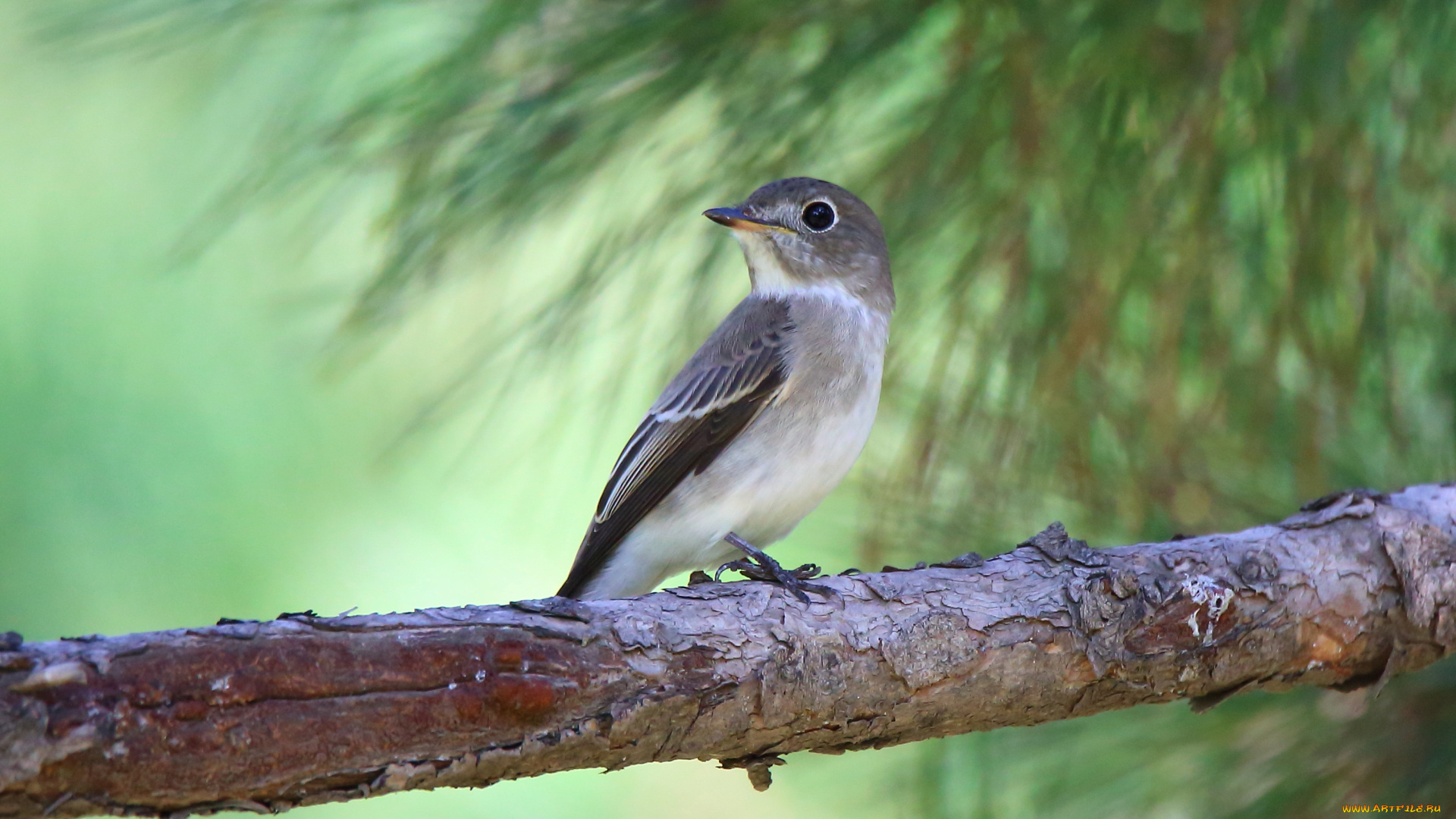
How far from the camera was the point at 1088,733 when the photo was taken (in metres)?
2.40

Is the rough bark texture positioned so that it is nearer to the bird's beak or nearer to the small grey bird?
the small grey bird

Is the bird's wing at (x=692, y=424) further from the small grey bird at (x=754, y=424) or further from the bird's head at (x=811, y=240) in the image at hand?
the bird's head at (x=811, y=240)

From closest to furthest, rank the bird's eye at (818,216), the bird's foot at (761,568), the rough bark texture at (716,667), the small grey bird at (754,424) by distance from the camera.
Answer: the rough bark texture at (716,667) < the bird's foot at (761,568) < the small grey bird at (754,424) < the bird's eye at (818,216)

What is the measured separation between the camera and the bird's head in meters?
2.68

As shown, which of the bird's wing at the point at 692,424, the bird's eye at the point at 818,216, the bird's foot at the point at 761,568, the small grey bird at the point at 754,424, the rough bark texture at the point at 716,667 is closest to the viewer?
the rough bark texture at the point at 716,667

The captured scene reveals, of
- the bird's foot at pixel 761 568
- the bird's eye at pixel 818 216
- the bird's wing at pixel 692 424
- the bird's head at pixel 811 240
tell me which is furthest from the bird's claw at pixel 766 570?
the bird's eye at pixel 818 216

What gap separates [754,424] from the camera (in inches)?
107

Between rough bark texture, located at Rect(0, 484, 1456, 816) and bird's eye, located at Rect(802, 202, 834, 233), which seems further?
bird's eye, located at Rect(802, 202, 834, 233)

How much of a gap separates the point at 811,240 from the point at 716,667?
4.67ft

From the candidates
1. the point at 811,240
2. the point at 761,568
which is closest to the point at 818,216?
the point at 811,240

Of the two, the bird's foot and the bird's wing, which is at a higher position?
the bird's wing

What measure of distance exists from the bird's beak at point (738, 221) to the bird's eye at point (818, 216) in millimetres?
112

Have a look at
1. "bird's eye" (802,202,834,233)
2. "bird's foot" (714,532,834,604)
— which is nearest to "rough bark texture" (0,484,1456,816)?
"bird's foot" (714,532,834,604)

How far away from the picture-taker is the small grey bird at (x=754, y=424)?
2.61 m
